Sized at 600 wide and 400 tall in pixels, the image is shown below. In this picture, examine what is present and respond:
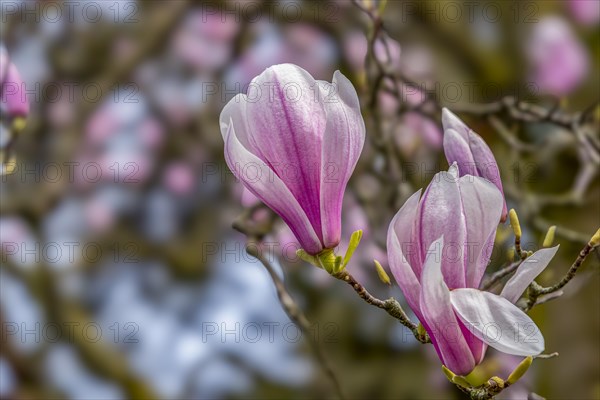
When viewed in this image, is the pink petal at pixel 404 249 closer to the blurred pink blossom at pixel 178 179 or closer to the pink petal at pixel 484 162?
the pink petal at pixel 484 162

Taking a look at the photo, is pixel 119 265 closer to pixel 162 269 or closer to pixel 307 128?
pixel 162 269

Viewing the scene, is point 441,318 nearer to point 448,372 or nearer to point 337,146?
point 448,372

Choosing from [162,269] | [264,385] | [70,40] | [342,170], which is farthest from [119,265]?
[342,170]

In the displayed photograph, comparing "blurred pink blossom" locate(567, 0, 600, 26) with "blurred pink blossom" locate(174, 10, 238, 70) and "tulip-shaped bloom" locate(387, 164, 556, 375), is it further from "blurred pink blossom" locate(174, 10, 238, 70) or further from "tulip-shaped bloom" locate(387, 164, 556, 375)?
"tulip-shaped bloom" locate(387, 164, 556, 375)

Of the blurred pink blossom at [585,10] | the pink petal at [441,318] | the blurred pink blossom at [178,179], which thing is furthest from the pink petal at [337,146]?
the blurred pink blossom at [178,179]

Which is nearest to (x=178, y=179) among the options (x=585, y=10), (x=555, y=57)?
(x=555, y=57)
